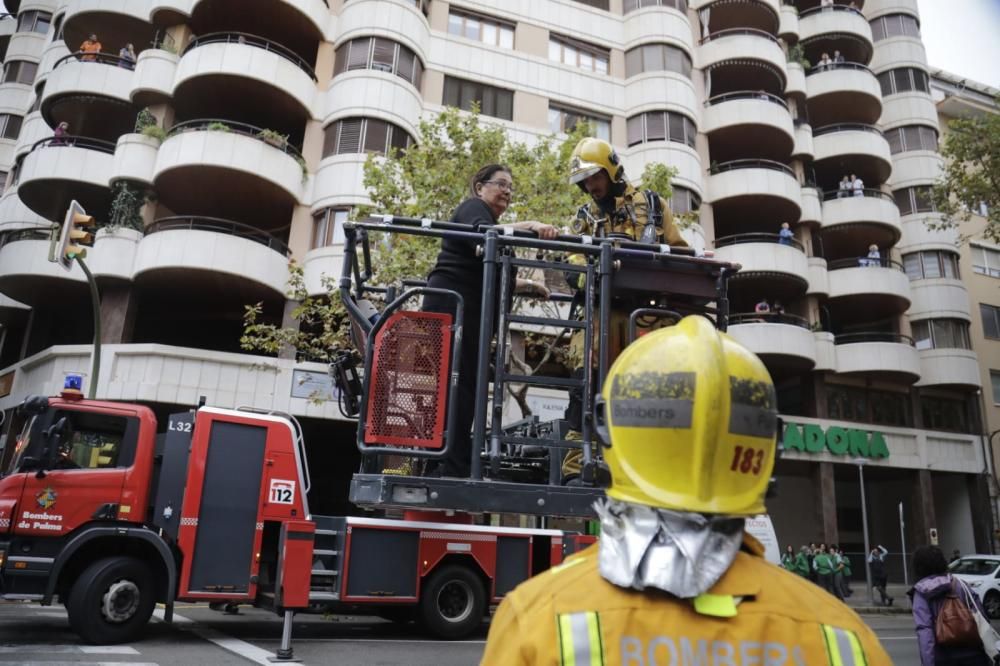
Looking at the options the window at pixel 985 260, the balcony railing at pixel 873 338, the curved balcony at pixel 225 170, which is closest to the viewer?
the curved balcony at pixel 225 170

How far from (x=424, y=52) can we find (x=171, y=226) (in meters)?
9.24

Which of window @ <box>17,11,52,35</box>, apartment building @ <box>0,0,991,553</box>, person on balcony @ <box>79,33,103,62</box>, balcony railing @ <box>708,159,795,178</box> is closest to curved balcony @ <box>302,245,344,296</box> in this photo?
apartment building @ <box>0,0,991,553</box>

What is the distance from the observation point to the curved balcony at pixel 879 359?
84.1 feet

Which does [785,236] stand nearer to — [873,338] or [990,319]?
[873,338]

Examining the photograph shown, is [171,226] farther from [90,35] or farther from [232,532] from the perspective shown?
[232,532]


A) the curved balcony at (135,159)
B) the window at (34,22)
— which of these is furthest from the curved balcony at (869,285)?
the window at (34,22)

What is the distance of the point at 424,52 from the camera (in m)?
23.0

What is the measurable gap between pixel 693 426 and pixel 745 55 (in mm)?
28513

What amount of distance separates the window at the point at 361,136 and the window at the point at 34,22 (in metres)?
17.7

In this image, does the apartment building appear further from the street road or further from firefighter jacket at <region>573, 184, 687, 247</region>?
firefighter jacket at <region>573, 184, 687, 247</region>

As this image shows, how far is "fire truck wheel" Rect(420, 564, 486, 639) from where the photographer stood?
905cm

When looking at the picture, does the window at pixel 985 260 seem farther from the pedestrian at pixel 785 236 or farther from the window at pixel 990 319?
the pedestrian at pixel 785 236

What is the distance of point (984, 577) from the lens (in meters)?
18.6

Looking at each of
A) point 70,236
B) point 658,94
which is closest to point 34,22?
point 70,236
